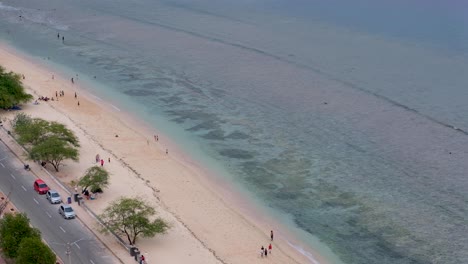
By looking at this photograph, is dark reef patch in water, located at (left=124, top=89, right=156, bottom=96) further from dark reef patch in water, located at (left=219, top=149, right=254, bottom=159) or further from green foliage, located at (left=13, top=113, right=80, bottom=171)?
green foliage, located at (left=13, top=113, right=80, bottom=171)

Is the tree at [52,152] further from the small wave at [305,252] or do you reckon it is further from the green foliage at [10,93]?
the small wave at [305,252]

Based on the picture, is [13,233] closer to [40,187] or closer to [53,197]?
[53,197]

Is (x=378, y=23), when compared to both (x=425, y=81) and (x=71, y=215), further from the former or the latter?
(x=71, y=215)

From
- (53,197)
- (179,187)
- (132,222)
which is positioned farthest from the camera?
(179,187)

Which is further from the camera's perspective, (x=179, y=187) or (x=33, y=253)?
(x=179, y=187)

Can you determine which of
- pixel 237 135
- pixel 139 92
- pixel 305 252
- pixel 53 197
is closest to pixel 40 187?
pixel 53 197

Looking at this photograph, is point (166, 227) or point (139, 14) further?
point (139, 14)

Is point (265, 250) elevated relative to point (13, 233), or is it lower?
lower

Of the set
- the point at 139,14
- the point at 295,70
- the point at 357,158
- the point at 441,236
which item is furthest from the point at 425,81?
the point at 139,14
